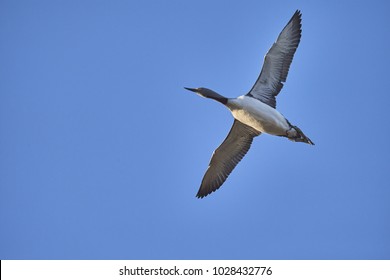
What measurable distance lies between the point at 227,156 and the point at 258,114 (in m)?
2.30

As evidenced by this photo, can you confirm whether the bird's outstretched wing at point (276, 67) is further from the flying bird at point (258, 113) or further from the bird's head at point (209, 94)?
the bird's head at point (209, 94)

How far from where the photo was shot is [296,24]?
15281 mm

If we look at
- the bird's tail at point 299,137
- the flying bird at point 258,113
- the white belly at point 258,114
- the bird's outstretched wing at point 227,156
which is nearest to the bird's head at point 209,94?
the flying bird at point 258,113

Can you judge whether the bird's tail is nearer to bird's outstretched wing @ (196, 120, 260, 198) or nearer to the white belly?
the white belly

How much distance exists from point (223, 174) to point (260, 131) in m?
1.83

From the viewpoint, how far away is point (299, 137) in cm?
Answer: 1459

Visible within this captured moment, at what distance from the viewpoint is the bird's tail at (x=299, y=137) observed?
14477 mm

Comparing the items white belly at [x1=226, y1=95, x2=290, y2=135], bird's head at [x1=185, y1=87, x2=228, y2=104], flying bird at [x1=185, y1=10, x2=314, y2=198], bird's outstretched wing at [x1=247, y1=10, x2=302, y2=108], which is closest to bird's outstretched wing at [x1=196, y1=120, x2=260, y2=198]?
flying bird at [x1=185, y1=10, x2=314, y2=198]

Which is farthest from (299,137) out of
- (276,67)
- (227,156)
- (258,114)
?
(227,156)

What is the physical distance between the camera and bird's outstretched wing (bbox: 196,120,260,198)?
Answer: 15727 mm
